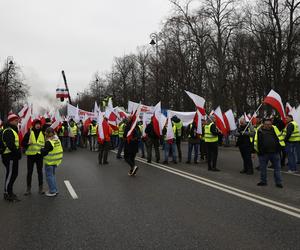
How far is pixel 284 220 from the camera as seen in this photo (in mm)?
5941

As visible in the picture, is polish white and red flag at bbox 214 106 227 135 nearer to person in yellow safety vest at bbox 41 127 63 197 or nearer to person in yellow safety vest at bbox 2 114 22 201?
person in yellow safety vest at bbox 41 127 63 197

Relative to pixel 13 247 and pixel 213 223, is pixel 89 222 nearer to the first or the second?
pixel 13 247

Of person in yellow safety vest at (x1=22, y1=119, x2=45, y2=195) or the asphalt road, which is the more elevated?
person in yellow safety vest at (x1=22, y1=119, x2=45, y2=195)

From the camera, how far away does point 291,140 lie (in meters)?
11.7

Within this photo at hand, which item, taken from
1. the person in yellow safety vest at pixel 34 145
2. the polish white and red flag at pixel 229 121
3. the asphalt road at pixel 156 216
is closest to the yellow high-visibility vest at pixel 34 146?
the person in yellow safety vest at pixel 34 145

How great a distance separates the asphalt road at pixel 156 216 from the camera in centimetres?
504

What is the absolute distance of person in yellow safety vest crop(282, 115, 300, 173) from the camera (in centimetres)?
1153

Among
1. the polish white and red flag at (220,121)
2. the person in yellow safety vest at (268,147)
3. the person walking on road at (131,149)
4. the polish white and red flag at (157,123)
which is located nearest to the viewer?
the person in yellow safety vest at (268,147)

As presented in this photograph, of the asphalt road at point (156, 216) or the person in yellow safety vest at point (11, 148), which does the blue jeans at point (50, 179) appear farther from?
the person in yellow safety vest at point (11, 148)

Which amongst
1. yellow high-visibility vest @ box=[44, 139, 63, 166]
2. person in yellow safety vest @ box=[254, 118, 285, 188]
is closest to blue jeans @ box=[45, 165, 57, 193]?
yellow high-visibility vest @ box=[44, 139, 63, 166]

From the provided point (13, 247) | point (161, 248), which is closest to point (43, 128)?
point (13, 247)

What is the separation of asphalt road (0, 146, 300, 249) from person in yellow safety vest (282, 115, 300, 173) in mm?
1614

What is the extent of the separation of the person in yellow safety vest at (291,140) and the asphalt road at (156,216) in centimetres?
161

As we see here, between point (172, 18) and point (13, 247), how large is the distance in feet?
113
